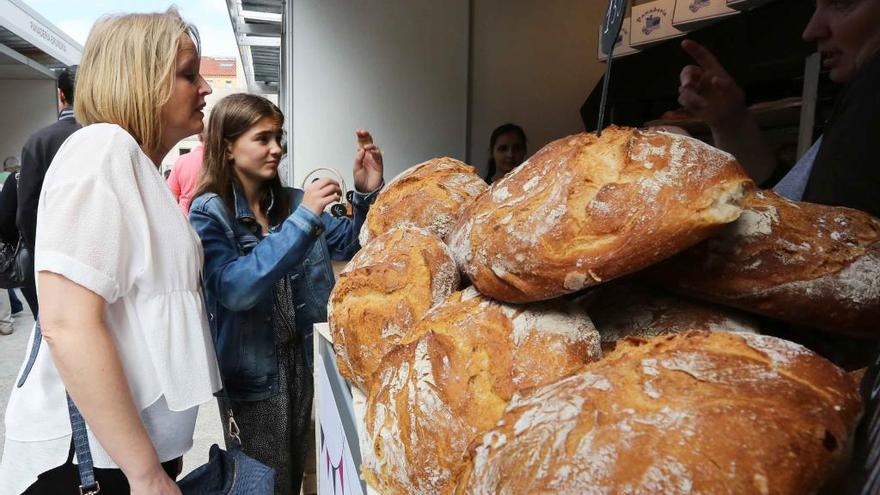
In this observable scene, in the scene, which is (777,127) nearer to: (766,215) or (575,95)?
(575,95)

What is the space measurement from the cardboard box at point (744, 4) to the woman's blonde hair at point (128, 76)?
2445 millimetres

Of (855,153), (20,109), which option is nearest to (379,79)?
(855,153)

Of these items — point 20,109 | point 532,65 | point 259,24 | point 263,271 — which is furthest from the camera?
point 20,109

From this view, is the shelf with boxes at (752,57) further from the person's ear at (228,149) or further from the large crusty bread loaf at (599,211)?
the person's ear at (228,149)

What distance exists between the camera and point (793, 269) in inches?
29.5

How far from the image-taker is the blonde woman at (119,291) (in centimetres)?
105

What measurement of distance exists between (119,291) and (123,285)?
0.05 feet

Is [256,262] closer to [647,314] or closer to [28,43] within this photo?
[647,314]

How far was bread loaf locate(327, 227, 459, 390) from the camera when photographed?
1.08 m

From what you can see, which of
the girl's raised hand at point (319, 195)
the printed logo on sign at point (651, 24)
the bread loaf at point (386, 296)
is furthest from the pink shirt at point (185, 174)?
the printed logo on sign at point (651, 24)

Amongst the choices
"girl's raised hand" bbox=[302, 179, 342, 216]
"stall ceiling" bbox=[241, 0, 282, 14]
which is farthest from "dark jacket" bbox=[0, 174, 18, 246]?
"stall ceiling" bbox=[241, 0, 282, 14]

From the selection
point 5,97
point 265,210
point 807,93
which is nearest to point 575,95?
point 807,93

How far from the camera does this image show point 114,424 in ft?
3.59

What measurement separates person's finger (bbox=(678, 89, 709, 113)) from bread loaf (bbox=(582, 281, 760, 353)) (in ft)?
2.38
